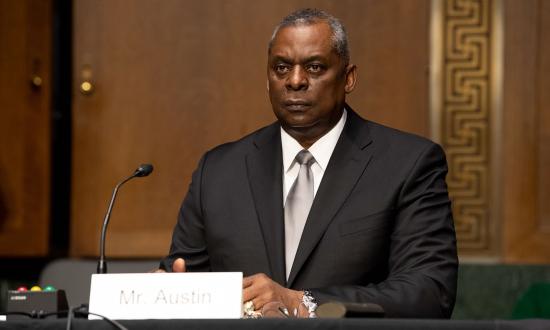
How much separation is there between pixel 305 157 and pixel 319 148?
0.15ft

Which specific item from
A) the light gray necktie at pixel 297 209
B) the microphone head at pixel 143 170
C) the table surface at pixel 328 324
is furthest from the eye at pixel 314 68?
the table surface at pixel 328 324

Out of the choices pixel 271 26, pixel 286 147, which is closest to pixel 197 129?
A: pixel 271 26

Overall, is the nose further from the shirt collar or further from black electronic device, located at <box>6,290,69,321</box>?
black electronic device, located at <box>6,290,69,321</box>

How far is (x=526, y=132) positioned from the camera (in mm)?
4734

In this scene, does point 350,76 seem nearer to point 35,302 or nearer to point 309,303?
point 309,303

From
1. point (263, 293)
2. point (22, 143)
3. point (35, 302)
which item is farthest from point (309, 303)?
point (22, 143)

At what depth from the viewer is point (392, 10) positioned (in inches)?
191

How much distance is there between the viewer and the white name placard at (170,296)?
6.93ft

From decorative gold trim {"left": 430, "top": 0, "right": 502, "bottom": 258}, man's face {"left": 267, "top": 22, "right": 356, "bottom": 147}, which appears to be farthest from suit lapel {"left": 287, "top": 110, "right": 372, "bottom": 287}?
decorative gold trim {"left": 430, "top": 0, "right": 502, "bottom": 258}

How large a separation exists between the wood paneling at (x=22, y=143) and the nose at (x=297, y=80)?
93.8 inches

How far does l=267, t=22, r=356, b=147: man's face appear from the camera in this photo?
9.52 ft

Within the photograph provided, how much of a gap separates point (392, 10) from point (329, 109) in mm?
1986

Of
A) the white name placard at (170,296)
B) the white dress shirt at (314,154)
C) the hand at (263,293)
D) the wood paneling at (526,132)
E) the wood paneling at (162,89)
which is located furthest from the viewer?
the wood paneling at (162,89)

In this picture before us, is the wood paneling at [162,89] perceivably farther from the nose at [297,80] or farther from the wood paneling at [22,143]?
the nose at [297,80]
